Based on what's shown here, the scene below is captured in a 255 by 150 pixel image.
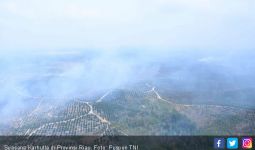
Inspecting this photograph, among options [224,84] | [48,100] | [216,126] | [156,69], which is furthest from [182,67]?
[216,126]

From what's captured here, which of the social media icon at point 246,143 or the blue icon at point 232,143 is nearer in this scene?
the blue icon at point 232,143

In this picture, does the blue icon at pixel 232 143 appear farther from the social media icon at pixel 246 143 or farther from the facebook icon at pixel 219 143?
the social media icon at pixel 246 143

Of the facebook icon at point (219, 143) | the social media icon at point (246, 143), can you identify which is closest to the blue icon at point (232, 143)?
the facebook icon at point (219, 143)

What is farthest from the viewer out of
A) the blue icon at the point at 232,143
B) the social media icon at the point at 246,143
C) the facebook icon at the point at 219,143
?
the facebook icon at the point at 219,143
